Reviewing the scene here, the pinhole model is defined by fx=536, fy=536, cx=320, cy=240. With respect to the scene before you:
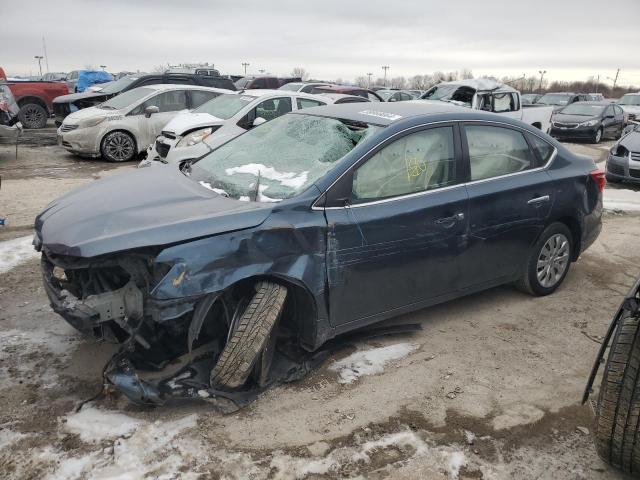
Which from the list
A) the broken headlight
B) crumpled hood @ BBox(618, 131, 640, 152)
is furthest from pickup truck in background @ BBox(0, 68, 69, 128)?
crumpled hood @ BBox(618, 131, 640, 152)

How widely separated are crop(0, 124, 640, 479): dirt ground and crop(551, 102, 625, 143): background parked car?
48.7 feet

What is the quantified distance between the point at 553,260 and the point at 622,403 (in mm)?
2441

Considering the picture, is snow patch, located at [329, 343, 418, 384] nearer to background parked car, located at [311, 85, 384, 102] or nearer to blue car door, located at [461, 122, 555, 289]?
blue car door, located at [461, 122, 555, 289]

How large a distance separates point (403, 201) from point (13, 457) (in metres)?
2.64

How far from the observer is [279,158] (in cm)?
380

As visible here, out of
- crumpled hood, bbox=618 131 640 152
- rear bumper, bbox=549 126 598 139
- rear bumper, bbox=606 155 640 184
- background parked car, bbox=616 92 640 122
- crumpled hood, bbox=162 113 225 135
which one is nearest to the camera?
crumpled hood, bbox=162 113 225 135

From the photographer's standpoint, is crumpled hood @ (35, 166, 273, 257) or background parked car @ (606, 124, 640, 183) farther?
background parked car @ (606, 124, 640, 183)

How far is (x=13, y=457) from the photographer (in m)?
2.63

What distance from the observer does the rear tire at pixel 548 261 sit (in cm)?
449

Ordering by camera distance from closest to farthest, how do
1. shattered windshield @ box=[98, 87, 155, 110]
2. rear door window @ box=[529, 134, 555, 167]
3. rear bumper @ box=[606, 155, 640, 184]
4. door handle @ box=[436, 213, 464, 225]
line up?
door handle @ box=[436, 213, 464, 225]
rear door window @ box=[529, 134, 555, 167]
rear bumper @ box=[606, 155, 640, 184]
shattered windshield @ box=[98, 87, 155, 110]

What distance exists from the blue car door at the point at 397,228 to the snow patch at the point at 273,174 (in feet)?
0.89

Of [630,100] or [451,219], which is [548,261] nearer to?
[451,219]

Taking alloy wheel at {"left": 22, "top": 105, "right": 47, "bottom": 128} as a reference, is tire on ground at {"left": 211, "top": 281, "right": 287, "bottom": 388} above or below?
below

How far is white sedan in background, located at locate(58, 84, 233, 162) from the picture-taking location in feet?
35.7
